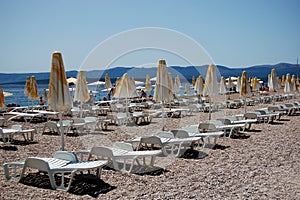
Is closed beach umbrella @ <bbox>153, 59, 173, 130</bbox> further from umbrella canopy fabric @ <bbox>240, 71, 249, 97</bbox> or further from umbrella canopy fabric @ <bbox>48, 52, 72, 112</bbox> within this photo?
umbrella canopy fabric @ <bbox>240, 71, 249, 97</bbox>

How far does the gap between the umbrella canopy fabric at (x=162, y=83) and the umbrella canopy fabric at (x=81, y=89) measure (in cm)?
334

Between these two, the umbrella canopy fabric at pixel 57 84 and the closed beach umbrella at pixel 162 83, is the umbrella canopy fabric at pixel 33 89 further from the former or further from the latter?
the umbrella canopy fabric at pixel 57 84

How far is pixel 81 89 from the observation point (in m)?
10.9

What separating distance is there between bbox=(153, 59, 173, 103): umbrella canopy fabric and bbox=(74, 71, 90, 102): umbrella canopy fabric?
3.34 m

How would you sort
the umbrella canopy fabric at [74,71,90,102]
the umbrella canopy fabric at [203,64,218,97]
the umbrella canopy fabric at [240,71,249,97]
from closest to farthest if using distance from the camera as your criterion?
1. the umbrella canopy fabric at [203,64,218,97]
2. the umbrella canopy fabric at [74,71,90,102]
3. the umbrella canopy fabric at [240,71,249,97]

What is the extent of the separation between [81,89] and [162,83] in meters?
3.71

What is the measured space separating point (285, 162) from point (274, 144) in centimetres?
162

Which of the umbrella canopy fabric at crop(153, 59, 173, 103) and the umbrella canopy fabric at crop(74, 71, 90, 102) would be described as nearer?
the umbrella canopy fabric at crop(153, 59, 173, 103)

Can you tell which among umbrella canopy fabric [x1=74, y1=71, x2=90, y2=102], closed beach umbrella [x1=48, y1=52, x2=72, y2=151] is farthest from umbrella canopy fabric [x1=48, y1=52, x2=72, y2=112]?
umbrella canopy fabric [x1=74, y1=71, x2=90, y2=102]

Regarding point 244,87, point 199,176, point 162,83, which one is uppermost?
point 162,83

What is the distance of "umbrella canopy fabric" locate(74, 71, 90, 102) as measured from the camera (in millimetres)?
10797

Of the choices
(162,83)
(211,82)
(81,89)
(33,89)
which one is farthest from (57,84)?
(33,89)

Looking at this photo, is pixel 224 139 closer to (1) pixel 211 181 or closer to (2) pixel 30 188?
A: (1) pixel 211 181

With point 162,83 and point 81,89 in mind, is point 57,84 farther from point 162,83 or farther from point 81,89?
point 81,89
